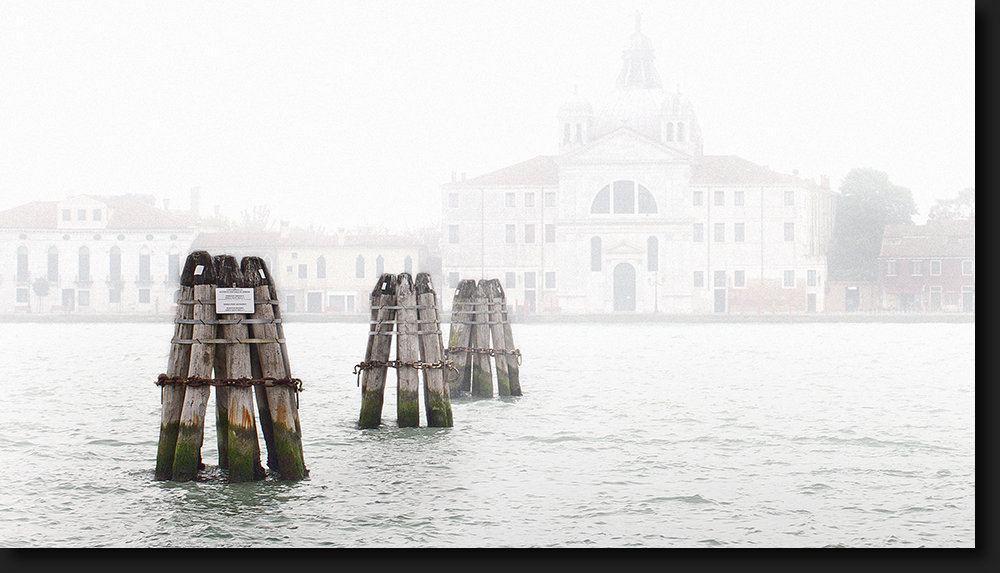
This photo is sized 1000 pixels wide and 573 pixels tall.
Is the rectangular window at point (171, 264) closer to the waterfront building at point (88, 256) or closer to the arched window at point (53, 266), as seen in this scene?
the waterfront building at point (88, 256)

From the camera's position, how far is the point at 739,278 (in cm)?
5738

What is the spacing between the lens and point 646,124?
63.3 metres

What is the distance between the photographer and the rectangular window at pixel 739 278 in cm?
5728

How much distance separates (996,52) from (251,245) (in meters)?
54.9

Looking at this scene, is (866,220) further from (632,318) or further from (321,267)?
(321,267)

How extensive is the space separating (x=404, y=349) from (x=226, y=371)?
3228mm

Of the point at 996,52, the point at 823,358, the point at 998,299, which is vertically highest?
the point at 996,52

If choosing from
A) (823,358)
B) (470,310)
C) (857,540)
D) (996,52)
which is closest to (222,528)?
(857,540)

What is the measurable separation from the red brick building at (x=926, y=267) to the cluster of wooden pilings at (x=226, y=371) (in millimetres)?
52051

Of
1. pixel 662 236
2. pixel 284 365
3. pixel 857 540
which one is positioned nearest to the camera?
pixel 857 540

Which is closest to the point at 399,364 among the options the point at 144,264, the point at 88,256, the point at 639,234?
the point at 639,234

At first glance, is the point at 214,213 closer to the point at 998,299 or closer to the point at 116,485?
the point at 116,485

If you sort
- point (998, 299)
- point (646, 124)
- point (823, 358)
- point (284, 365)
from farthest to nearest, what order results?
point (646, 124)
point (823, 358)
point (284, 365)
point (998, 299)

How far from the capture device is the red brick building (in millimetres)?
55531
